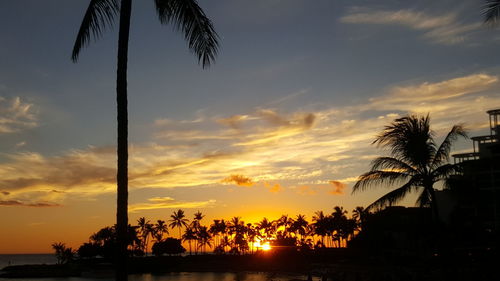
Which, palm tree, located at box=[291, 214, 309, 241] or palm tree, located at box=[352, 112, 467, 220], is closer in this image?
palm tree, located at box=[352, 112, 467, 220]

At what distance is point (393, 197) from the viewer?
21844mm

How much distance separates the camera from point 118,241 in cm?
879

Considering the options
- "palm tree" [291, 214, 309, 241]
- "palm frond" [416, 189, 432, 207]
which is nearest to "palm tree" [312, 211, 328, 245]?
"palm tree" [291, 214, 309, 241]

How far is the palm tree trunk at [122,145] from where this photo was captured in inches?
346

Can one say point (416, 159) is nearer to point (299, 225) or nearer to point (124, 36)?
point (124, 36)

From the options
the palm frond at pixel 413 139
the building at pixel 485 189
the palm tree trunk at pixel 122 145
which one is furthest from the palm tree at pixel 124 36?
the building at pixel 485 189

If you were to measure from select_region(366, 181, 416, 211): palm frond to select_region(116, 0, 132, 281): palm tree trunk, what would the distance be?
14.8 metres

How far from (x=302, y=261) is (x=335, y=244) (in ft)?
157

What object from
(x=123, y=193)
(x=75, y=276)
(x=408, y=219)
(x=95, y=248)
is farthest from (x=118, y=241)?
(x=95, y=248)

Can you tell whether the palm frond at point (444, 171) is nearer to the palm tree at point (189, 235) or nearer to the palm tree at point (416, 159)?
the palm tree at point (416, 159)

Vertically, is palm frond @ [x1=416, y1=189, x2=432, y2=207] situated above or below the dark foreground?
above

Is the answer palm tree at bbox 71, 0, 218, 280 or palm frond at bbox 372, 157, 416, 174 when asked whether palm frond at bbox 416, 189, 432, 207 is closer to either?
palm frond at bbox 372, 157, 416, 174

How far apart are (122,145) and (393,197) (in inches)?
612

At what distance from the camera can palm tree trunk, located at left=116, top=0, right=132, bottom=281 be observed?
8.79 metres
